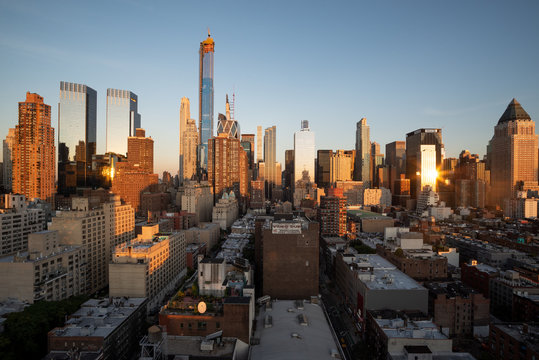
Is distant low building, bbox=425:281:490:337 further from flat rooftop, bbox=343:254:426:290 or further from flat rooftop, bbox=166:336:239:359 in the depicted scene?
flat rooftop, bbox=166:336:239:359

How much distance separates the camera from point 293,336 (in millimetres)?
48281

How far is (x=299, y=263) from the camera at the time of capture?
231 feet

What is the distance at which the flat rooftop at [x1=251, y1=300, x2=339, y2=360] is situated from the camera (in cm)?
4431

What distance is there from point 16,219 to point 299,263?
82723 millimetres

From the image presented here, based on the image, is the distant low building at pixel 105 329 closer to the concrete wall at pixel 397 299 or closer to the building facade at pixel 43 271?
the building facade at pixel 43 271

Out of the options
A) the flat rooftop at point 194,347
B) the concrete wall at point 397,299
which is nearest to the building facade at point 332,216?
the concrete wall at point 397,299

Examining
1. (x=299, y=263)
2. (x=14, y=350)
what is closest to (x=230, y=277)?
(x=299, y=263)

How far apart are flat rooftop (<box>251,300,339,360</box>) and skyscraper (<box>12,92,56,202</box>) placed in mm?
137479

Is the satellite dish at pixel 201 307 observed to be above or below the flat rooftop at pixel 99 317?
above

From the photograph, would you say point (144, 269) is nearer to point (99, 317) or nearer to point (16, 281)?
point (99, 317)

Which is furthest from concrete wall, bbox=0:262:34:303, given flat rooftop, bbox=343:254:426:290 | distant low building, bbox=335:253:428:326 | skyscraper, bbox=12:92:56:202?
skyscraper, bbox=12:92:56:202

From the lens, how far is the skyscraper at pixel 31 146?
463 feet

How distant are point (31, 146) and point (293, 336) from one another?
151397mm

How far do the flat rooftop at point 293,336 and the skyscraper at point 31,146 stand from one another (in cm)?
13748
